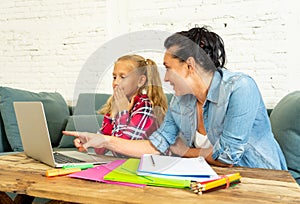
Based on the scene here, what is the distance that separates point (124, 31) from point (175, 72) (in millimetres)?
1822

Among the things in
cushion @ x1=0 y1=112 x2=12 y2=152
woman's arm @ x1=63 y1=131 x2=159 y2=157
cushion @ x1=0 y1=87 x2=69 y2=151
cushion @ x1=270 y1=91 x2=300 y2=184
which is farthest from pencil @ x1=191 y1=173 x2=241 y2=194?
cushion @ x1=0 y1=112 x2=12 y2=152

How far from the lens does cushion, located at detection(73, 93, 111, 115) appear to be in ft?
3.00

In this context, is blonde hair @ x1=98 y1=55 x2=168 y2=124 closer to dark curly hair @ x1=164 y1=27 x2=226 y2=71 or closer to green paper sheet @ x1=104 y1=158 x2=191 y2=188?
dark curly hair @ x1=164 y1=27 x2=226 y2=71

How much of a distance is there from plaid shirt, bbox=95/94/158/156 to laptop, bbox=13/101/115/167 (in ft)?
0.44

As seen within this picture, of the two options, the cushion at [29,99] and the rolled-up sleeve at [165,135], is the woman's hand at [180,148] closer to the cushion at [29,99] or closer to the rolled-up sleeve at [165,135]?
the rolled-up sleeve at [165,135]

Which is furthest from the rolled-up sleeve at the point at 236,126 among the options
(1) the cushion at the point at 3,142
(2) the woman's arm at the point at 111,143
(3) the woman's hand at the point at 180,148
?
(1) the cushion at the point at 3,142

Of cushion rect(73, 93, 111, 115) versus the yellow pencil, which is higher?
cushion rect(73, 93, 111, 115)

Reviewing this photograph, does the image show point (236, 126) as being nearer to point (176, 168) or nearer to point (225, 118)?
point (225, 118)

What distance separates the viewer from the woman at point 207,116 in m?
0.87

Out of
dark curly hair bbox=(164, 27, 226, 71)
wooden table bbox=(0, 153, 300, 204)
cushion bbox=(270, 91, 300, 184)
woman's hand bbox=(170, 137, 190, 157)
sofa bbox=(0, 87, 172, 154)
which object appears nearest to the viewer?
wooden table bbox=(0, 153, 300, 204)

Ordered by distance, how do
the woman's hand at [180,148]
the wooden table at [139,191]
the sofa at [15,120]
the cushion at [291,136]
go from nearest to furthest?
the wooden table at [139,191]
the woman's hand at [180,148]
the cushion at [291,136]
the sofa at [15,120]

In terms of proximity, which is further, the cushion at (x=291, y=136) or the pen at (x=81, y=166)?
the cushion at (x=291, y=136)

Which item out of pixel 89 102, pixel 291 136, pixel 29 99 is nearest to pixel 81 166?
pixel 89 102

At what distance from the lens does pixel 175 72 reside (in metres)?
0.85
